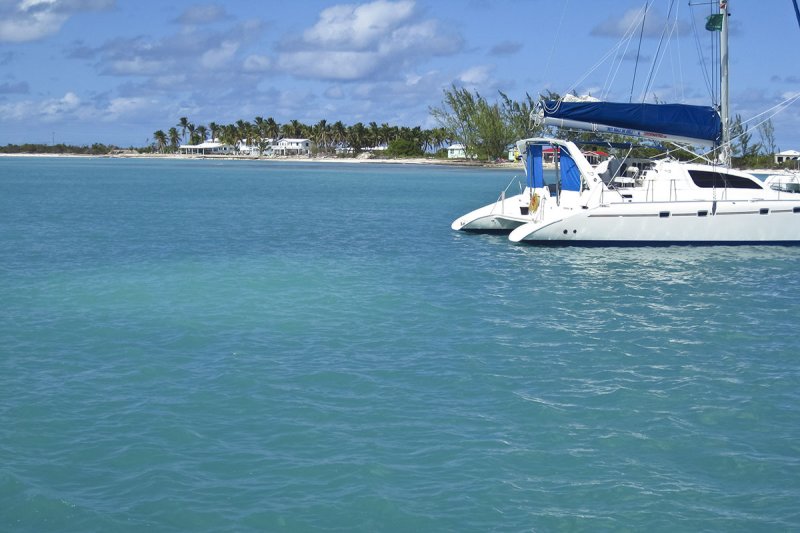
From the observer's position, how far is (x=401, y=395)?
41.3 ft

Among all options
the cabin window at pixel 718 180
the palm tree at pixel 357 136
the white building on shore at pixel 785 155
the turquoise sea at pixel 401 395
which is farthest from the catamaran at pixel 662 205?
the palm tree at pixel 357 136

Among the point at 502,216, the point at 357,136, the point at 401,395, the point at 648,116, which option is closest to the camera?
the point at 401,395

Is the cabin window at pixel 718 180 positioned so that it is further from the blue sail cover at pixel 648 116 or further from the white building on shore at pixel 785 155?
the white building on shore at pixel 785 155

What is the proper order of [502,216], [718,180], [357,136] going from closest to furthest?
[718,180] < [502,216] < [357,136]

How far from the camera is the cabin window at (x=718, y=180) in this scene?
90.2ft

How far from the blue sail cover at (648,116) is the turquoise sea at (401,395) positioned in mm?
6012

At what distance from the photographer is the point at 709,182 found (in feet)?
90.4

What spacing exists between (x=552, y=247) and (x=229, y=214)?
2151cm

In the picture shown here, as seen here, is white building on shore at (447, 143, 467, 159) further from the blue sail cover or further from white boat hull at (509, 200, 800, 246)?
white boat hull at (509, 200, 800, 246)

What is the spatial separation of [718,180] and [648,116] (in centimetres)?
356

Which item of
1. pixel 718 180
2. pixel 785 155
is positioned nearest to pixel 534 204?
pixel 718 180

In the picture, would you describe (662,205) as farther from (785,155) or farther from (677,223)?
(785,155)

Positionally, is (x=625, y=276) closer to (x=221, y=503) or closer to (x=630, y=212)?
(x=630, y=212)

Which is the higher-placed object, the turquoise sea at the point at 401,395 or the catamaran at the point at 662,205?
the catamaran at the point at 662,205
